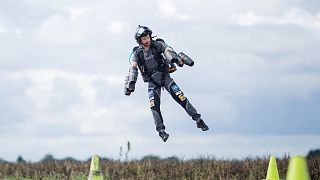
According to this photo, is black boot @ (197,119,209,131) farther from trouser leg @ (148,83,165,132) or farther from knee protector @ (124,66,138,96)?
knee protector @ (124,66,138,96)

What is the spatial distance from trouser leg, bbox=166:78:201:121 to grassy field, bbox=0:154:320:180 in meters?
7.73

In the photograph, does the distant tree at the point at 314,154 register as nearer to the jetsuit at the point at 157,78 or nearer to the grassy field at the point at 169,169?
the grassy field at the point at 169,169

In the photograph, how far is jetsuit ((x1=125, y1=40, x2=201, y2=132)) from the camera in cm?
1617

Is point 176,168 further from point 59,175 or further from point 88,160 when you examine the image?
point 88,160

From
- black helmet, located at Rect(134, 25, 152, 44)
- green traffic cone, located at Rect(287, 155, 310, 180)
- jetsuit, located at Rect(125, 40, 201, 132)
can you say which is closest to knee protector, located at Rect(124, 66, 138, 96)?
jetsuit, located at Rect(125, 40, 201, 132)

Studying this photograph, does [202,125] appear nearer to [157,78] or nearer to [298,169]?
[157,78]

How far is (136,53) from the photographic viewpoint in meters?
16.2

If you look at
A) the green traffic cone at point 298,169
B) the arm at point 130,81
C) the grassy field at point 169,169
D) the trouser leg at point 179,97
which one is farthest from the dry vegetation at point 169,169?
the green traffic cone at point 298,169

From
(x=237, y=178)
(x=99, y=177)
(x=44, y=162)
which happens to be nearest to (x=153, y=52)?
(x=99, y=177)

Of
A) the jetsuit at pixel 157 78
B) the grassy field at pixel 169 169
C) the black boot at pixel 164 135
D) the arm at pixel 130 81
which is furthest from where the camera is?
the grassy field at pixel 169 169

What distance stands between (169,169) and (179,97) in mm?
10116

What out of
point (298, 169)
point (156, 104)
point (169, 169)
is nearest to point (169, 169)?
point (169, 169)

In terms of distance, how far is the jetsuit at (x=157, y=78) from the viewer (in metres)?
16.2

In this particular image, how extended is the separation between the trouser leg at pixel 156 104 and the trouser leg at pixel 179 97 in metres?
0.23
